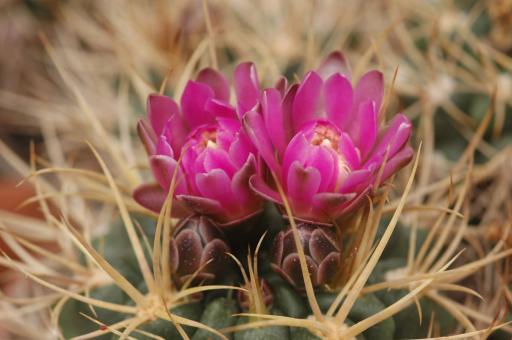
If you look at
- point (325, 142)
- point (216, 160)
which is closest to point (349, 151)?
point (325, 142)

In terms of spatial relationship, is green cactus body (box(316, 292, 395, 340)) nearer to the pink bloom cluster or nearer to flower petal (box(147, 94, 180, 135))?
the pink bloom cluster

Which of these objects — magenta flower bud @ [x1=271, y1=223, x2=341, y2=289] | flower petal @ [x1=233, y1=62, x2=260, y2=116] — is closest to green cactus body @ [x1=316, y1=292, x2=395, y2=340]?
magenta flower bud @ [x1=271, y1=223, x2=341, y2=289]

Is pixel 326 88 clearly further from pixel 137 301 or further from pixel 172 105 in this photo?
pixel 137 301

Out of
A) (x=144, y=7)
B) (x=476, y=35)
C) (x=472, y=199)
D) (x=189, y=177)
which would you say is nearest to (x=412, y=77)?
(x=476, y=35)

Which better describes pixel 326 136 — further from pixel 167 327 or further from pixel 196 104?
pixel 167 327

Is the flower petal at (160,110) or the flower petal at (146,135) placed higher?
the flower petal at (160,110)

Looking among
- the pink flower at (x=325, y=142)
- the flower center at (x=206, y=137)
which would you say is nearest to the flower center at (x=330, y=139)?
the pink flower at (x=325, y=142)

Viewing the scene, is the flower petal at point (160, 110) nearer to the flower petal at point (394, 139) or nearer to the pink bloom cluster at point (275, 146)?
the pink bloom cluster at point (275, 146)
